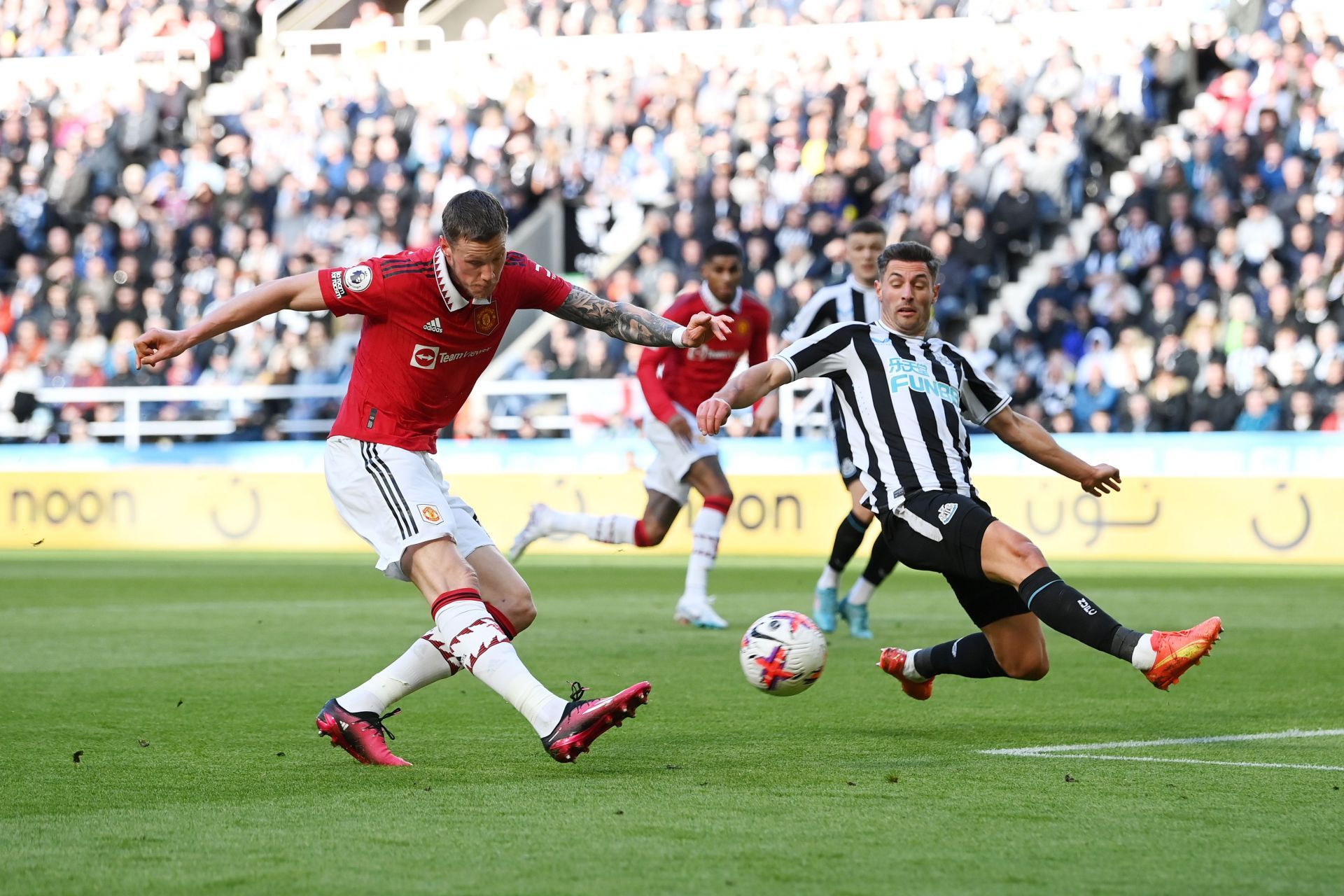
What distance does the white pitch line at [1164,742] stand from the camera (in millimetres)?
6590

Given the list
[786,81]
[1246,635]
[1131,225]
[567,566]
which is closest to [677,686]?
[1246,635]

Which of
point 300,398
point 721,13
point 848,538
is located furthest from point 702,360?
point 721,13

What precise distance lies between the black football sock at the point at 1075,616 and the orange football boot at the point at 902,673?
108cm

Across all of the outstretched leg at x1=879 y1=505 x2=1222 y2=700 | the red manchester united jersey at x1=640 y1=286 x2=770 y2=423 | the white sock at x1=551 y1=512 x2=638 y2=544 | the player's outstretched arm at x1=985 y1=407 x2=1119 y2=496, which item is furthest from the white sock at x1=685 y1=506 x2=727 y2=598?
the player's outstretched arm at x1=985 y1=407 x2=1119 y2=496

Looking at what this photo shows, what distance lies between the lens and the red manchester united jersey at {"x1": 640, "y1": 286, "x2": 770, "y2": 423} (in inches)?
462

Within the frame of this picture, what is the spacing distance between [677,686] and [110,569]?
1038cm

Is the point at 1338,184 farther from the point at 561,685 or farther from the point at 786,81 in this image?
the point at 561,685

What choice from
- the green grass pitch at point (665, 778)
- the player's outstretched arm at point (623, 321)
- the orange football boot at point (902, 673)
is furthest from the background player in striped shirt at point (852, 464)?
the player's outstretched arm at point (623, 321)

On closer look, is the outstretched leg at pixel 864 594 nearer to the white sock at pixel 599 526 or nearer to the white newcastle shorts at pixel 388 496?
the white sock at pixel 599 526

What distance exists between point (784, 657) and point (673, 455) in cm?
538

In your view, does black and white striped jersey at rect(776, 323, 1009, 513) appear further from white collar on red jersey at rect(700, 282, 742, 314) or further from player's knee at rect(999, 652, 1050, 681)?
white collar on red jersey at rect(700, 282, 742, 314)

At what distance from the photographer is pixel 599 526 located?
40.9 feet

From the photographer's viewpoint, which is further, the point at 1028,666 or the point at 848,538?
the point at 848,538

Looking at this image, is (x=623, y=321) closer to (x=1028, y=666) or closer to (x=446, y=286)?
(x=446, y=286)
